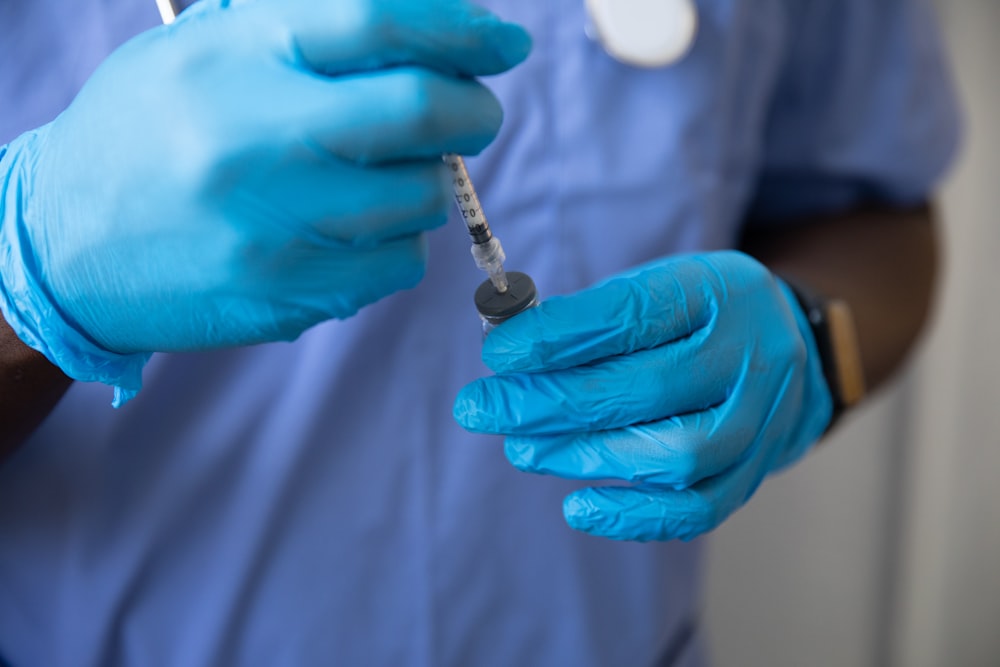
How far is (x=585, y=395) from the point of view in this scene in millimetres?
465

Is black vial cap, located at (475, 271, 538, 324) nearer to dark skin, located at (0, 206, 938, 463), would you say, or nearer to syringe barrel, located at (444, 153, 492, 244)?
syringe barrel, located at (444, 153, 492, 244)

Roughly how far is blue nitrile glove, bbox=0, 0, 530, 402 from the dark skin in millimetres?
530

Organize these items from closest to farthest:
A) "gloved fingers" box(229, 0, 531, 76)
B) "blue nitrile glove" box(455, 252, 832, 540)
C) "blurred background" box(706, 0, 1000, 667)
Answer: "gloved fingers" box(229, 0, 531, 76) < "blue nitrile glove" box(455, 252, 832, 540) < "blurred background" box(706, 0, 1000, 667)

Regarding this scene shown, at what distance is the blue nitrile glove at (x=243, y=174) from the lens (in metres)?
0.36

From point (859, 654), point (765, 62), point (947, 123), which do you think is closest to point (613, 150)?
point (765, 62)

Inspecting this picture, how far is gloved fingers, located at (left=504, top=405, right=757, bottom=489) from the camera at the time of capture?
1.54ft

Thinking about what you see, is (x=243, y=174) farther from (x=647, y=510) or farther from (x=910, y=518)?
(x=910, y=518)

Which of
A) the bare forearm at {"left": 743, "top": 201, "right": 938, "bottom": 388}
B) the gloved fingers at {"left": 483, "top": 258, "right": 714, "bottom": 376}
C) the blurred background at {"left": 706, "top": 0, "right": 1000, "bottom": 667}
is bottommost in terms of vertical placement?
the blurred background at {"left": 706, "top": 0, "right": 1000, "bottom": 667}

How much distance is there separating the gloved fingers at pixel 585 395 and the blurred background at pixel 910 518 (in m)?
0.75

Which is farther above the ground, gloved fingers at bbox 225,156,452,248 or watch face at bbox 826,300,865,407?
gloved fingers at bbox 225,156,452,248

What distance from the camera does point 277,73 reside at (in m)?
0.37

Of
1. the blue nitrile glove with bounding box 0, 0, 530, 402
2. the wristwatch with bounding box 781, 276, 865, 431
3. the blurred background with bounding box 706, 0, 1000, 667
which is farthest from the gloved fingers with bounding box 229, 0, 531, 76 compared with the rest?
the blurred background with bounding box 706, 0, 1000, 667

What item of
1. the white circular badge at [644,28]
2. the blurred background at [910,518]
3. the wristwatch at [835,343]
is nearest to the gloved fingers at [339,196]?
the white circular badge at [644,28]

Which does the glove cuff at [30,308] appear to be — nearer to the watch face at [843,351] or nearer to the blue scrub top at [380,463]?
the blue scrub top at [380,463]
